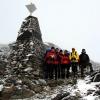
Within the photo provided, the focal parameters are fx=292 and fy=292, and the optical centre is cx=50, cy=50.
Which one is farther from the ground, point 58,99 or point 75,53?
point 75,53

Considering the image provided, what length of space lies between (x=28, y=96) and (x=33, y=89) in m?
0.88

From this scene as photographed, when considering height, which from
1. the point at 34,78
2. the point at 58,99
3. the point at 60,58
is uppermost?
the point at 60,58

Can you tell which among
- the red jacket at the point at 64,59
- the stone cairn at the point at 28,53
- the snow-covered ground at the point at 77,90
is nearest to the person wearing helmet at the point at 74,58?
the red jacket at the point at 64,59

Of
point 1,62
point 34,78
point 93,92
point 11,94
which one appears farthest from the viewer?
point 1,62

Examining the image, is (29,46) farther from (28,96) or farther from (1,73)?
(28,96)

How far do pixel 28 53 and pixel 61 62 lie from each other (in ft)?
7.82

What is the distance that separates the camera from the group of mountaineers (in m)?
19.3

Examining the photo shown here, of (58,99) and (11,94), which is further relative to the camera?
(11,94)

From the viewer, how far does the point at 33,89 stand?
17.7m

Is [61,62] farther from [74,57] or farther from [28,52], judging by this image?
[28,52]

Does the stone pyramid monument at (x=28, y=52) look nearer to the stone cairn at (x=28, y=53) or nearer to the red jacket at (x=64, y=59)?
the stone cairn at (x=28, y=53)

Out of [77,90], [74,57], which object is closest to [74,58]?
[74,57]

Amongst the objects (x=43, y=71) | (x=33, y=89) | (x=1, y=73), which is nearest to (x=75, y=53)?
(x=43, y=71)

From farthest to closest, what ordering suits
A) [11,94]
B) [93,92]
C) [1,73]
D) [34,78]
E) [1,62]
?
[1,62], [1,73], [34,78], [11,94], [93,92]
